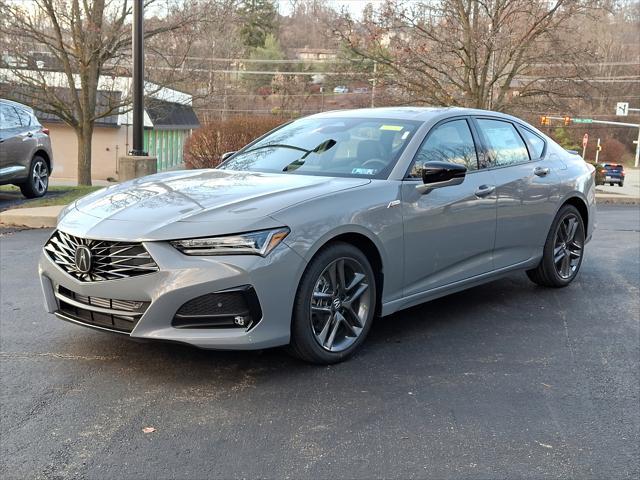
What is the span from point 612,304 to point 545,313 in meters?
0.75

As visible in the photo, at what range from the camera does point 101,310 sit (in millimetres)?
3943

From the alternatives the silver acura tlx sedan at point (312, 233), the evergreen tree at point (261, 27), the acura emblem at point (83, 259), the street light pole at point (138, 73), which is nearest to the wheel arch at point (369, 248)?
the silver acura tlx sedan at point (312, 233)

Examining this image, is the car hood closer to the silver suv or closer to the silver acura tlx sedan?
the silver acura tlx sedan

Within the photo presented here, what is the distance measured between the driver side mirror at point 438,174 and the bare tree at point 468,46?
18254 mm

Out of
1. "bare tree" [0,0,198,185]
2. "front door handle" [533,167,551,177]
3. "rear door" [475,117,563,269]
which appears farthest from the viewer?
"bare tree" [0,0,198,185]

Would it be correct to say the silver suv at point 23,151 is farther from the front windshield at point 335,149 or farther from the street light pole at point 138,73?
the front windshield at point 335,149

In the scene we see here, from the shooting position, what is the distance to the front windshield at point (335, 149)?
4906mm

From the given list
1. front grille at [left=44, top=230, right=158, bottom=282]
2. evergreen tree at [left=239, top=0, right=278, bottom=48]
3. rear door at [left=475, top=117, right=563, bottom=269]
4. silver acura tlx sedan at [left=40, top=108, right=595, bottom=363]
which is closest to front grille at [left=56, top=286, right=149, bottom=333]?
silver acura tlx sedan at [left=40, top=108, right=595, bottom=363]

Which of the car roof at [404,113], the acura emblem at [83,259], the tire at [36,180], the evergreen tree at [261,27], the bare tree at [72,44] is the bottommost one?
A: the tire at [36,180]

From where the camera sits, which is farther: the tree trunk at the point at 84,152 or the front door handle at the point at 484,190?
the tree trunk at the point at 84,152

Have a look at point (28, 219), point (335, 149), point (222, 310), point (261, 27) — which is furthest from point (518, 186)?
point (261, 27)

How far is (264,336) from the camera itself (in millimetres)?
3873

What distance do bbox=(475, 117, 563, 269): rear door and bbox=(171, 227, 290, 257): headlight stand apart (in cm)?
235

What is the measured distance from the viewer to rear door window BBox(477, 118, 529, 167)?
5680 millimetres
